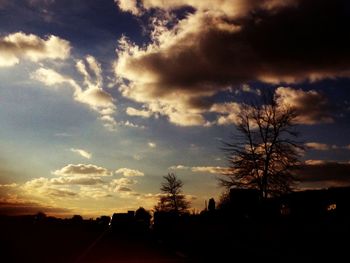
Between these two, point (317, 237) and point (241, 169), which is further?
point (241, 169)

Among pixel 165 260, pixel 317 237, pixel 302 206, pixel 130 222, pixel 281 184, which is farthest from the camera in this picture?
pixel 130 222

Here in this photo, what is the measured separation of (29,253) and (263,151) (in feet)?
97.7

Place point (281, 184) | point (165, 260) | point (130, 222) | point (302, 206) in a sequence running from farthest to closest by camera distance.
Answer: point (130, 222) → point (302, 206) → point (281, 184) → point (165, 260)

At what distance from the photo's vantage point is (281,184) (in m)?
41.9

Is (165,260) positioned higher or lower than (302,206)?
lower

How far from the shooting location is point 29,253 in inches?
651

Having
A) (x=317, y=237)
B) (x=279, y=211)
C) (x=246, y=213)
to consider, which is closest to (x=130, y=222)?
(x=246, y=213)

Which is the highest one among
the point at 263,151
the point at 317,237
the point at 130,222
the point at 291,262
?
the point at 263,151

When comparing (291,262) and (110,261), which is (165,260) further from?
(291,262)

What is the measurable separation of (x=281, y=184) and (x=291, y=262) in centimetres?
2795

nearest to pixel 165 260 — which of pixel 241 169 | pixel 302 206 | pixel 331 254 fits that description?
pixel 331 254

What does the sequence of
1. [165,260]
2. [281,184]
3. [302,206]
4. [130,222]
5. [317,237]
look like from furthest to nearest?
[130,222], [302,206], [281,184], [317,237], [165,260]

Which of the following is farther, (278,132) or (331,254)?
(278,132)

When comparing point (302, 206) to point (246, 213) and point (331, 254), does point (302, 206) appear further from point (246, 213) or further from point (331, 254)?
point (331, 254)
